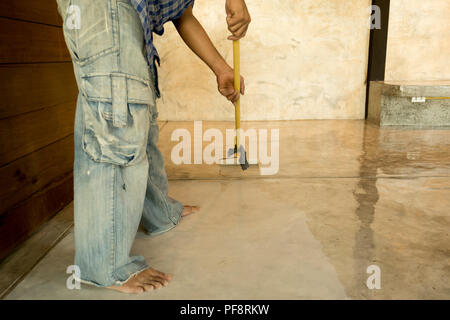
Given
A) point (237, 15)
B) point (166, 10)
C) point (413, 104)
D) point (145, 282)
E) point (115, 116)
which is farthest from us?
point (413, 104)

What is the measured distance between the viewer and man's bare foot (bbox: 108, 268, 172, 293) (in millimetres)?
1094

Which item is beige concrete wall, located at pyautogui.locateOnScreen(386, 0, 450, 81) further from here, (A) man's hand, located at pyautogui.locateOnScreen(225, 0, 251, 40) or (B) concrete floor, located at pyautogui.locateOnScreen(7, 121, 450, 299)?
(A) man's hand, located at pyautogui.locateOnScreen(225, 0, 251, 40)

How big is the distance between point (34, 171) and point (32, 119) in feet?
0.68

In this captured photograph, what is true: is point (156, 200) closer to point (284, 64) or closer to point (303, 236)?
point (303, 236)

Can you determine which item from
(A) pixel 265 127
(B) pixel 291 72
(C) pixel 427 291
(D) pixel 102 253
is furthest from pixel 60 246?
(B) pixel 291 72

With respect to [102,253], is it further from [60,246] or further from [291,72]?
[291,72]

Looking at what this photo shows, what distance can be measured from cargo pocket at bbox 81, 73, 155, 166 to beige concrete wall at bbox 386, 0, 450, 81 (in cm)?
357

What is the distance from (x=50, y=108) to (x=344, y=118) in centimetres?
320

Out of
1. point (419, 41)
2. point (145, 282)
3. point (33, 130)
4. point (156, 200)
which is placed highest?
point (419, 41)

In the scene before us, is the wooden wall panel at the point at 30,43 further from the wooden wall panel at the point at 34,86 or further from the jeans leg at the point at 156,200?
the jeans leg at the point at 156,200

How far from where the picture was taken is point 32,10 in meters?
1.51

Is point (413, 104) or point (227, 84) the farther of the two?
point (413, 104)

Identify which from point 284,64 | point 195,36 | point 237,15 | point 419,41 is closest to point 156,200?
point 195,36

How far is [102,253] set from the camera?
106 cm
